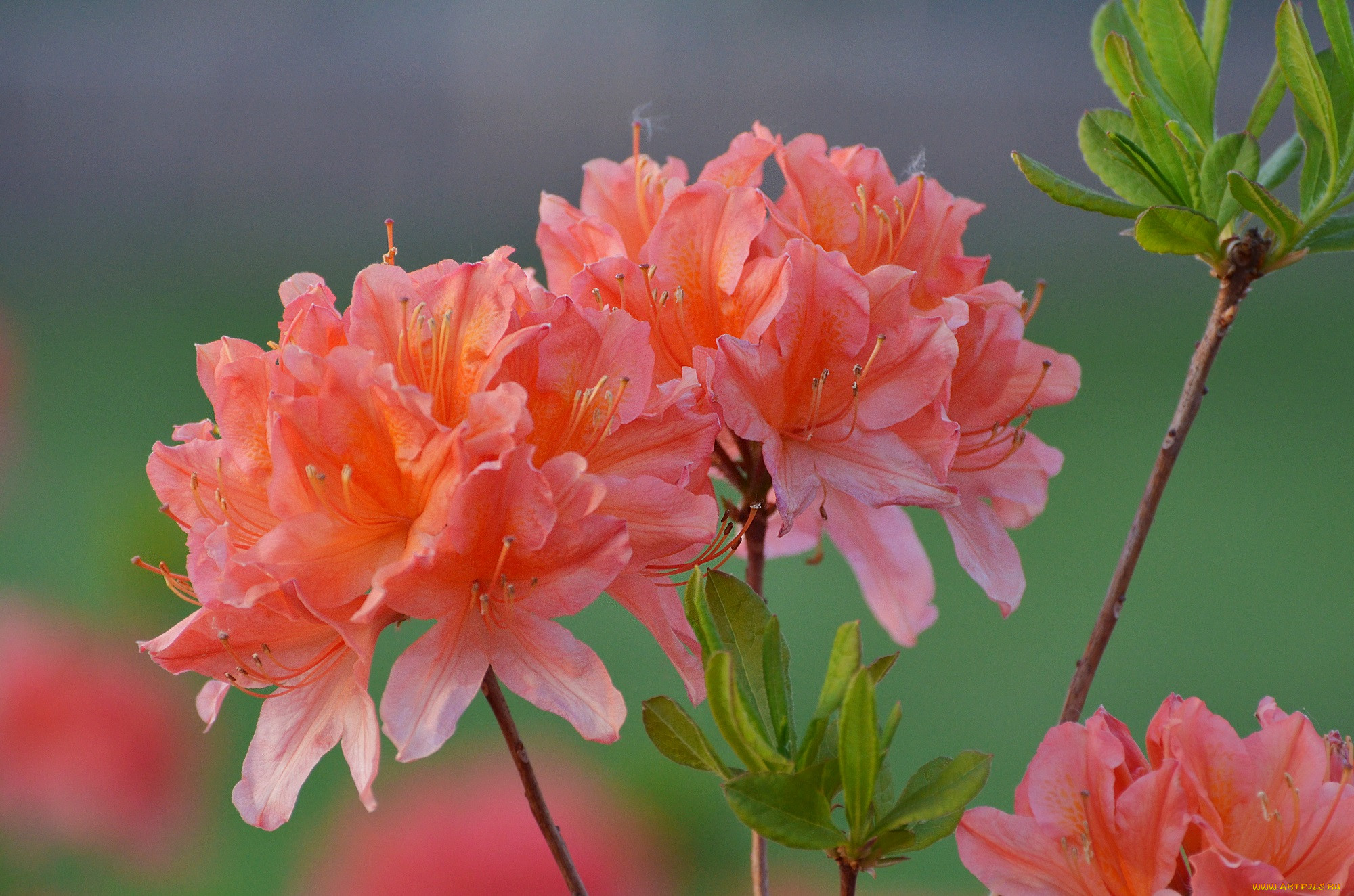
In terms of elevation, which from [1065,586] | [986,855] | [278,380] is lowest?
[1065,586]

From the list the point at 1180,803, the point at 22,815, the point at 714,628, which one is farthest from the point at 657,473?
the point at 22,815

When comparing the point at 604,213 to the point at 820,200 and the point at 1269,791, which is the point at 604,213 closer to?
the point at 820,200

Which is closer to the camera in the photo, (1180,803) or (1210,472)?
(1180,803)

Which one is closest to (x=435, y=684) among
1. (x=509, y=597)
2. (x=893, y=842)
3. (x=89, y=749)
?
(x=509, y=597)

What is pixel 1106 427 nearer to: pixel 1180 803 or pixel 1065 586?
pixel 1065 586

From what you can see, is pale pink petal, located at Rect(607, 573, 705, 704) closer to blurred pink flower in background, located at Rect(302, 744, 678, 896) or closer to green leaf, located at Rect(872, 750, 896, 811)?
green leaf, located at Rect(872, 750, 896, 811)

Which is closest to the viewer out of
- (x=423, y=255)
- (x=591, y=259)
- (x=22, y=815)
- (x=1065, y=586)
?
(x=591, y=259)

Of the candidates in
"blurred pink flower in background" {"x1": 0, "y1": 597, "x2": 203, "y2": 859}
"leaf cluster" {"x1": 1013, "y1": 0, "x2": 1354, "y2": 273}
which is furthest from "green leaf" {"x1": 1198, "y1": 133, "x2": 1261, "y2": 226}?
"blurred pink flower in background" {"x1": 0, "y1": 597, "x2": 203, "y2": 859}
